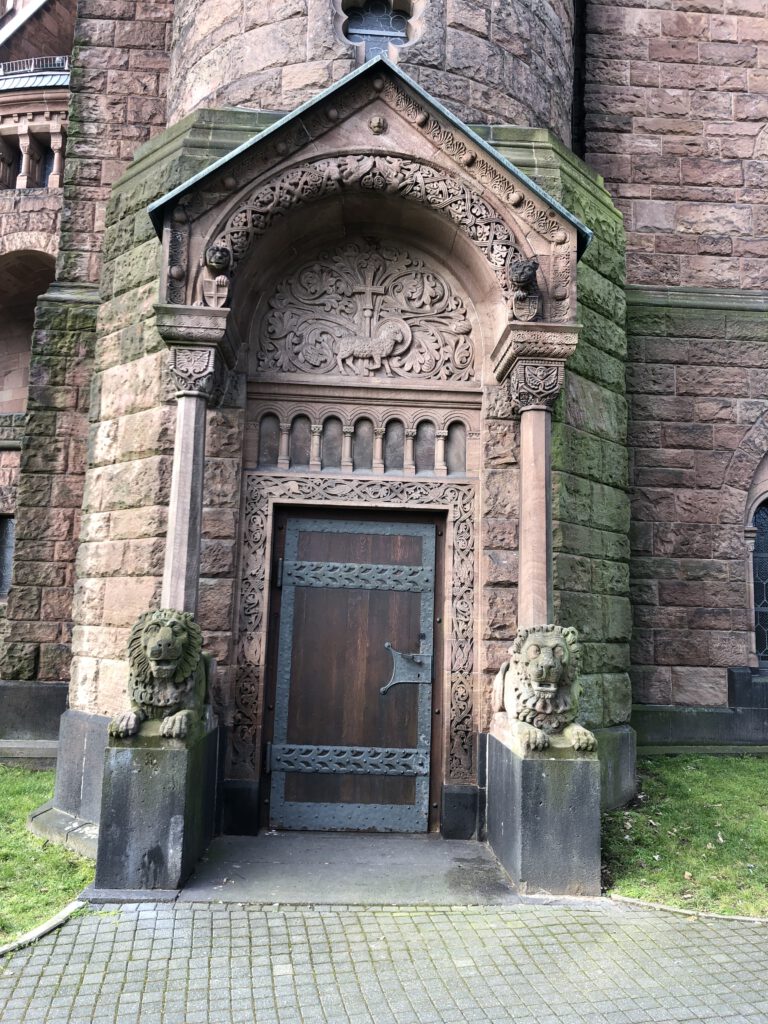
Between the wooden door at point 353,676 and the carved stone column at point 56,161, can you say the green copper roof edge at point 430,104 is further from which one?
the carved stone column at point 56,161

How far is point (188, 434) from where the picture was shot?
18.7ft

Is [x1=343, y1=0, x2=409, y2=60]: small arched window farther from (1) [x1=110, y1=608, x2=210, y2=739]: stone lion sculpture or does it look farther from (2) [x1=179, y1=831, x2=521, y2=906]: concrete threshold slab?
(2) [x1=179, y1=831, x2=521, y2=906]: concrete threshold slab

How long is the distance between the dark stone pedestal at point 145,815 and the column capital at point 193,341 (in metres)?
2.48

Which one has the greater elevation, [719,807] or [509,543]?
[509,543]

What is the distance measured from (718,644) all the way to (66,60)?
16.6 m

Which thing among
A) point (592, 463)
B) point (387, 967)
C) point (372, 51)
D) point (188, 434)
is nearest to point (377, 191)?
point (372, 51)

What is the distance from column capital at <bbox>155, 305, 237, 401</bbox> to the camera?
561 cm

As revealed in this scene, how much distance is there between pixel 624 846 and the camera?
5.66 metres

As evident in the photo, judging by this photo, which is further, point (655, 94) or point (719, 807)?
point (655, 94)

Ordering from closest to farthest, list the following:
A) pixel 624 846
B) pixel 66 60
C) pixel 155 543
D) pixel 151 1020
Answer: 1. pixel 151 1020
2. pixel 624 846
3. pixel 155 543
4. pixel 66 60

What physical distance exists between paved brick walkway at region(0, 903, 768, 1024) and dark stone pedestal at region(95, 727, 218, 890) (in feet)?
0.88

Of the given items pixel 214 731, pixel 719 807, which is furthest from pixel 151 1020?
pixel 719 807

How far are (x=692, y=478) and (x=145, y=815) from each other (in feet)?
22.0

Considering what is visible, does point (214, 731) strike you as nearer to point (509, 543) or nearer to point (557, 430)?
point (509, 543)
